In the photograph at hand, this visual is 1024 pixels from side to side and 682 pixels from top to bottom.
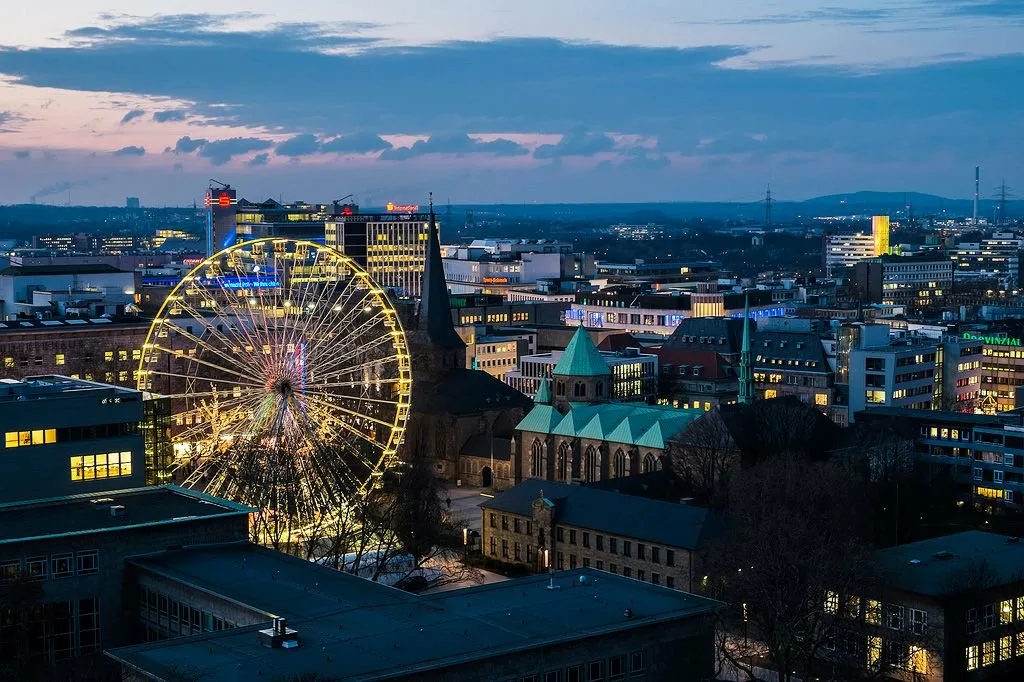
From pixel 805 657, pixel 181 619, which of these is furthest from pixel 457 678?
pixel 805 657

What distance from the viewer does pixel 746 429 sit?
110m

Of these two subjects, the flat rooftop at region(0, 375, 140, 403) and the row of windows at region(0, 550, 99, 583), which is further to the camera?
the flat rooftop at region(0, 375, 140, 403)

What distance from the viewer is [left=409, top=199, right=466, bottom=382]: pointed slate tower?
442ft

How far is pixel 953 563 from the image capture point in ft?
264

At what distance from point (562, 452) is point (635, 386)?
66.2ft

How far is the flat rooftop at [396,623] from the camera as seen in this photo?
5566 cm

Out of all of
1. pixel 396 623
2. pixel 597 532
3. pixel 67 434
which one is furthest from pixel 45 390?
pixel 597 532

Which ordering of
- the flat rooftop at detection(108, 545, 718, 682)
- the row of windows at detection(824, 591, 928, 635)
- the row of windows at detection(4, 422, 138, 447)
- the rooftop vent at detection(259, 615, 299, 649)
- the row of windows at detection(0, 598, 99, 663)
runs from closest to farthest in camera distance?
1. the flat rooftop at detection(108, 545, 718, 682)
2. the rooftop vent at detection(259, 615, 299, 649)
3. the row of windows at detection(0, 598, 99, 663)
4. the row of windows at detection(824, 591, 928, 635)
5. the row of windows at detection(4, 422, 138, 447)

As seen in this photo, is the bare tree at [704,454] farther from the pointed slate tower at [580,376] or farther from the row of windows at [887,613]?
the row of windows at [887,613]

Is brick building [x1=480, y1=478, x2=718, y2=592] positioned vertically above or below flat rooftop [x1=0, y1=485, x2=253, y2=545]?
below

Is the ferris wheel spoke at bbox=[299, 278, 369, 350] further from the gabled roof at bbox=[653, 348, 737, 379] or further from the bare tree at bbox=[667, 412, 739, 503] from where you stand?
the gabled roof at bbox=[653, 348, 737, 379]

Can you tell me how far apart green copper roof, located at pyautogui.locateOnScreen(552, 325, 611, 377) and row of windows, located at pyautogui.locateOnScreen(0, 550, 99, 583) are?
5934 centimetres

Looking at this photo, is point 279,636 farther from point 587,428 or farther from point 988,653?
point 587,428

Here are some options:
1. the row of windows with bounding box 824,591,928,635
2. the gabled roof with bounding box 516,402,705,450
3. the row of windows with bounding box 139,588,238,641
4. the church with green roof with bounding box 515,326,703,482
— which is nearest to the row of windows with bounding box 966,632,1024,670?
the row of windows with bounding box 824,591,928,635
